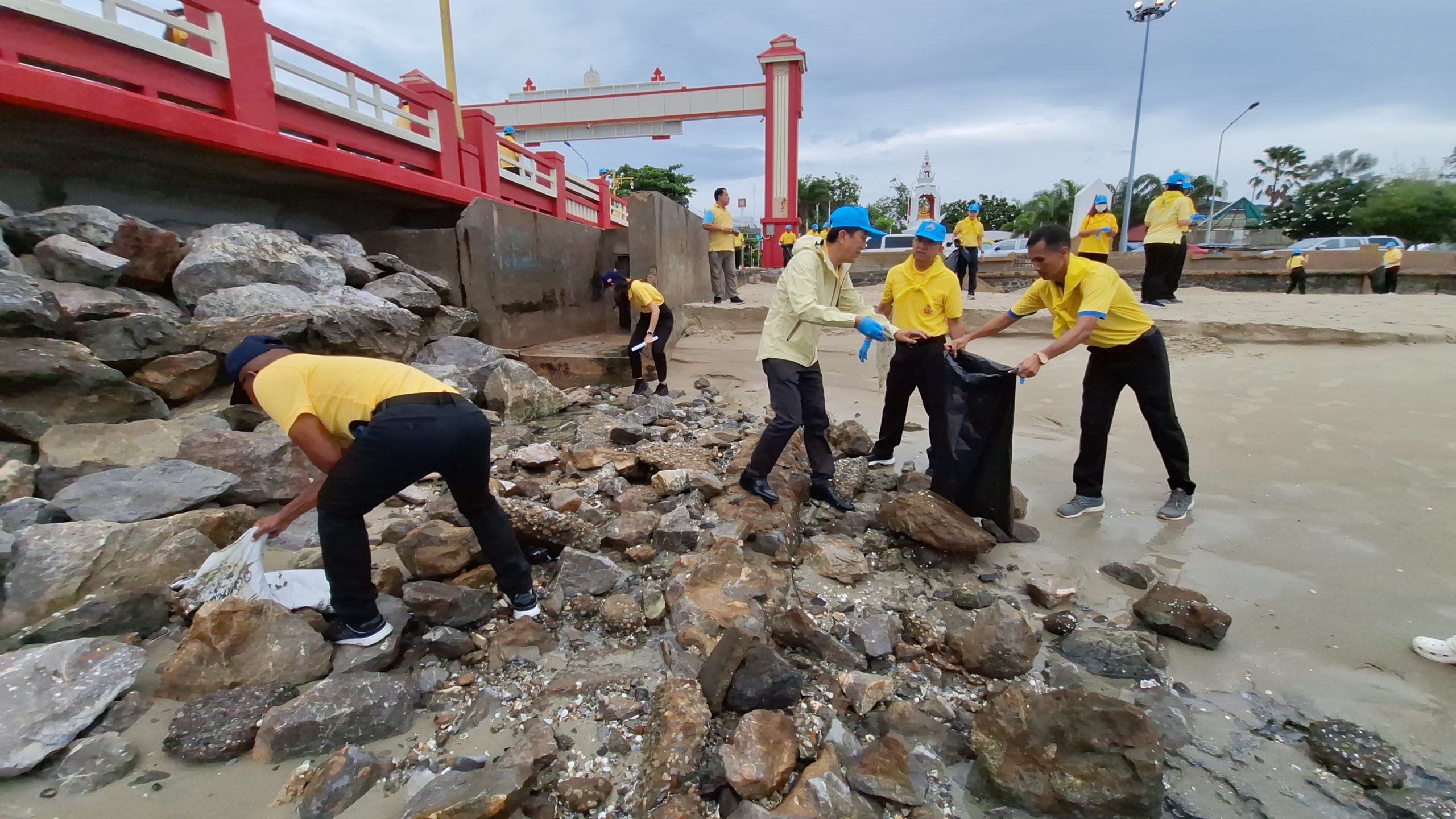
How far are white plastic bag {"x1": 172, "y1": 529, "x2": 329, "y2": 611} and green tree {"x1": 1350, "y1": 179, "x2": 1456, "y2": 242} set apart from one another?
3929 cm

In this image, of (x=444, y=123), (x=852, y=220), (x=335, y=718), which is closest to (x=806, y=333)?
(x=852, y=220)

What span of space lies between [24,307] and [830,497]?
4270mm

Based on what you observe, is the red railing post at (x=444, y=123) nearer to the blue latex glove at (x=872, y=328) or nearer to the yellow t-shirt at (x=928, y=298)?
the yellow t-shirt at (x=928, y=298)

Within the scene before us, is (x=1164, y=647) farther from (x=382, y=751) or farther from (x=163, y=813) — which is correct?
(x=163, y=813)

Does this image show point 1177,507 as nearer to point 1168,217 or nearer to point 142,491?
point 142,491

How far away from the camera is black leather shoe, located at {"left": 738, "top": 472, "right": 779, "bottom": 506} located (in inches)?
127

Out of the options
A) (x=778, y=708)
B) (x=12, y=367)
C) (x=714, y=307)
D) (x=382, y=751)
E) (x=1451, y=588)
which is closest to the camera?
(x=382, y=751)

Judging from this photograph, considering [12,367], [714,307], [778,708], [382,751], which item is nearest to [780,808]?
[778,708]

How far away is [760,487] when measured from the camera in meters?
3.26

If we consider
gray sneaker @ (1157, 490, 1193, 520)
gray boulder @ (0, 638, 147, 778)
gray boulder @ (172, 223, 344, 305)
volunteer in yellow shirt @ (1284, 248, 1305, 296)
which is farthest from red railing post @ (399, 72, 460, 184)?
volunteer in yellow shirt @ (1284, 248, 1305, 296)

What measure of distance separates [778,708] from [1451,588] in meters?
2.69

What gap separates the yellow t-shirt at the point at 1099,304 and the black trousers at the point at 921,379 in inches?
23.2

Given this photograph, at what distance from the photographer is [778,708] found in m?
1.88

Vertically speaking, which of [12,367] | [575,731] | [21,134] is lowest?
[575,731]
